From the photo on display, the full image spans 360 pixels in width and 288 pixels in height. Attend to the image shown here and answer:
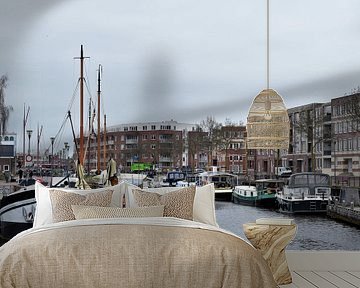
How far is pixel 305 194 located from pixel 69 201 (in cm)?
240

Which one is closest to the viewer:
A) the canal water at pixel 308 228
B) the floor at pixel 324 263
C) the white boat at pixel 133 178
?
the floor at pixel 324 263

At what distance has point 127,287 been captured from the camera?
124 inches

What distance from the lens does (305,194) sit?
221 inches

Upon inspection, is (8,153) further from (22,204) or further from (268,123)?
(268,123)

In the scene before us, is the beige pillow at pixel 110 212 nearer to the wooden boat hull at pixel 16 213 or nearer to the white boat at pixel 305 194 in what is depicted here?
Result: the wooden boat hull at pixel 16 213

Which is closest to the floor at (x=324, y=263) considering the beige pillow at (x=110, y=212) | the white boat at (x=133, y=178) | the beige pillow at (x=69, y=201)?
the white boat at (x=133, y=178)

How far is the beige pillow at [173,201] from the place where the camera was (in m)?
4.23

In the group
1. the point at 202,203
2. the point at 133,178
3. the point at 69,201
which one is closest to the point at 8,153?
the point at 133,178

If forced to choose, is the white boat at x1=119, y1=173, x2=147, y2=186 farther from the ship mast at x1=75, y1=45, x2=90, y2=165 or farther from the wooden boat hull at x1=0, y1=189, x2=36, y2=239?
the wooden boat hull at x1=0, y1=189, x2=36, y2=239

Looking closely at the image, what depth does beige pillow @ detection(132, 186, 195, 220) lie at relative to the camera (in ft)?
13.9

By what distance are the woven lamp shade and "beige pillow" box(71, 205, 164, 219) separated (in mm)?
1487

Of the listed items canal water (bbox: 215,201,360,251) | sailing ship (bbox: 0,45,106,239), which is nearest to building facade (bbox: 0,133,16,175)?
sailing ship (bbox: 0,45,106,239)

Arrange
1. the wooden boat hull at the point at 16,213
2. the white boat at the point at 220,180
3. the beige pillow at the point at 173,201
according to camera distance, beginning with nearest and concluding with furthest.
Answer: the beige pillow at the point at 173,201 < the wooden boat hull at the point at 16,213 < the white boat at the point at 220,180

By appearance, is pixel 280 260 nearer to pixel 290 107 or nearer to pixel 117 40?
pixel 290 107
